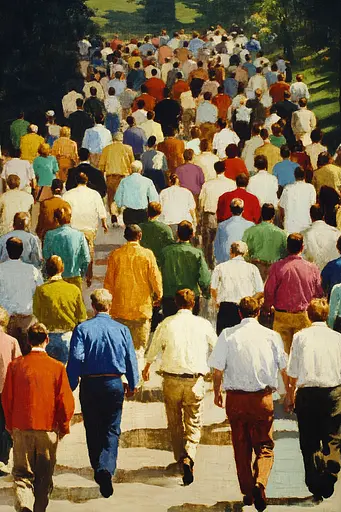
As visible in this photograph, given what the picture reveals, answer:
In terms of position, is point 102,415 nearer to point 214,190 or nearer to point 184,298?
point 184,298

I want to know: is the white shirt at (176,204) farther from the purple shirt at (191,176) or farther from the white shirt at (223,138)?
the white shirt at (223,138)

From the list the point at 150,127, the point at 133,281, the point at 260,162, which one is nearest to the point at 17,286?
the point at 133,281

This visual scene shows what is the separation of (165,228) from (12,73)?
15588 millimetres

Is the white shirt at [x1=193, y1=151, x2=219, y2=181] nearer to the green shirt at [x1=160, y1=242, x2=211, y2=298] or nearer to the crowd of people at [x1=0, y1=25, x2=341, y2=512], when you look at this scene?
the crowd of people at [x1=0, y1=25, x2=341, y2=512]

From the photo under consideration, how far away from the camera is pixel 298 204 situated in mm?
15828

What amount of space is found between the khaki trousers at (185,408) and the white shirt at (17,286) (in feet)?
6.43

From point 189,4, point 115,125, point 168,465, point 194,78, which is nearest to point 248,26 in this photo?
point 189,4

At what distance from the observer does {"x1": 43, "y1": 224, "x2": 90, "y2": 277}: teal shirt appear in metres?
13.8

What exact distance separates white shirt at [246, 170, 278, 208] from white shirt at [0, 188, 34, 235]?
9.00 ft

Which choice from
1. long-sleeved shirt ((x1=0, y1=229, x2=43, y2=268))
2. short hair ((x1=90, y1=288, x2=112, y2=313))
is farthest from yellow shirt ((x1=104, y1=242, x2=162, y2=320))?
short hair ((x1=90, y1=288, x2=112, y2=313))

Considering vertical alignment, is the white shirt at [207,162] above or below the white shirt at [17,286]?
below

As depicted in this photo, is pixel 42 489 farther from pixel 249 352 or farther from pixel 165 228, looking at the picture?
pixel 165 228

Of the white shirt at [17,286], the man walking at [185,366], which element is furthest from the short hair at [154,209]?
the man walking at [185,366]

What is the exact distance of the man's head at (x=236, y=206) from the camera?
14.2 meters
